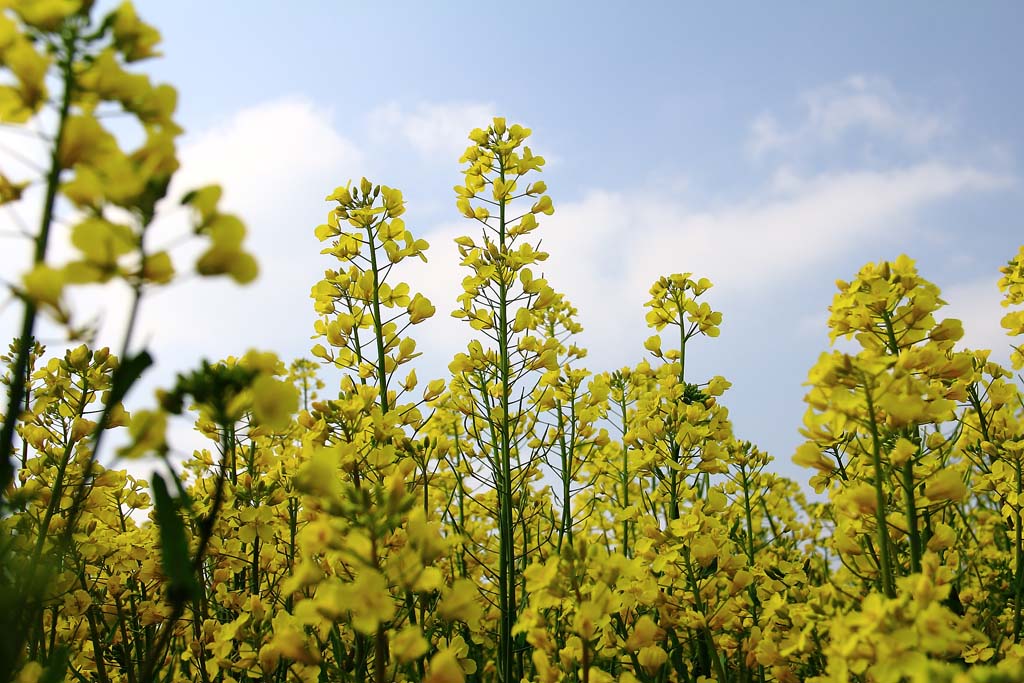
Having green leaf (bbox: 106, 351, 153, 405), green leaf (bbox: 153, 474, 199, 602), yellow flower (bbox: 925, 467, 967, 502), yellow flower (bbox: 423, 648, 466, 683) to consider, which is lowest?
yellow flower (bbox: 423, 648, 466, 683)

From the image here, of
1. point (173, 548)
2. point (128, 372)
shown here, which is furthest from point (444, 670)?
point (128, 372)

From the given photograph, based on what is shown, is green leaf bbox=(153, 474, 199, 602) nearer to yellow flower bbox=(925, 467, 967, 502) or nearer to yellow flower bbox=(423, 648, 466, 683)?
yellow flower bbox=(423, 648, 466, 683)

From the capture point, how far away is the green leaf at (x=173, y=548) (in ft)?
3.77

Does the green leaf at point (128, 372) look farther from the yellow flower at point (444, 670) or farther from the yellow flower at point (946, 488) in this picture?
the yellow flower at point (946, 488)

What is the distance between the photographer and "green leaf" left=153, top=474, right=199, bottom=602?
115cm

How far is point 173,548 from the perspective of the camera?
117 cm

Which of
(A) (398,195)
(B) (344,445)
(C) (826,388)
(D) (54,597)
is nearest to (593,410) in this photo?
(A) (398,195)

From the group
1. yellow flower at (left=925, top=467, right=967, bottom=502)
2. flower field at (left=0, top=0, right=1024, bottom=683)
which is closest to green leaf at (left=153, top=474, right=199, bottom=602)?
flower field at (left=0, top=0, right=1024, bottom=683)

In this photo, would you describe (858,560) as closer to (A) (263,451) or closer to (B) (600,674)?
(B) (600,674)

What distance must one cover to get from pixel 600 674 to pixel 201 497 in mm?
2116

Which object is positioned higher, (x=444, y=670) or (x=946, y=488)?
(x=946, y=488)

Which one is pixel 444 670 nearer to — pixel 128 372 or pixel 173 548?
pixel 173 548

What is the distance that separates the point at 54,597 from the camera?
7.11 feet

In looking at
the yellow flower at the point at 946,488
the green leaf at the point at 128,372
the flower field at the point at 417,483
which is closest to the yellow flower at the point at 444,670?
the flower field at the point at 417,483
